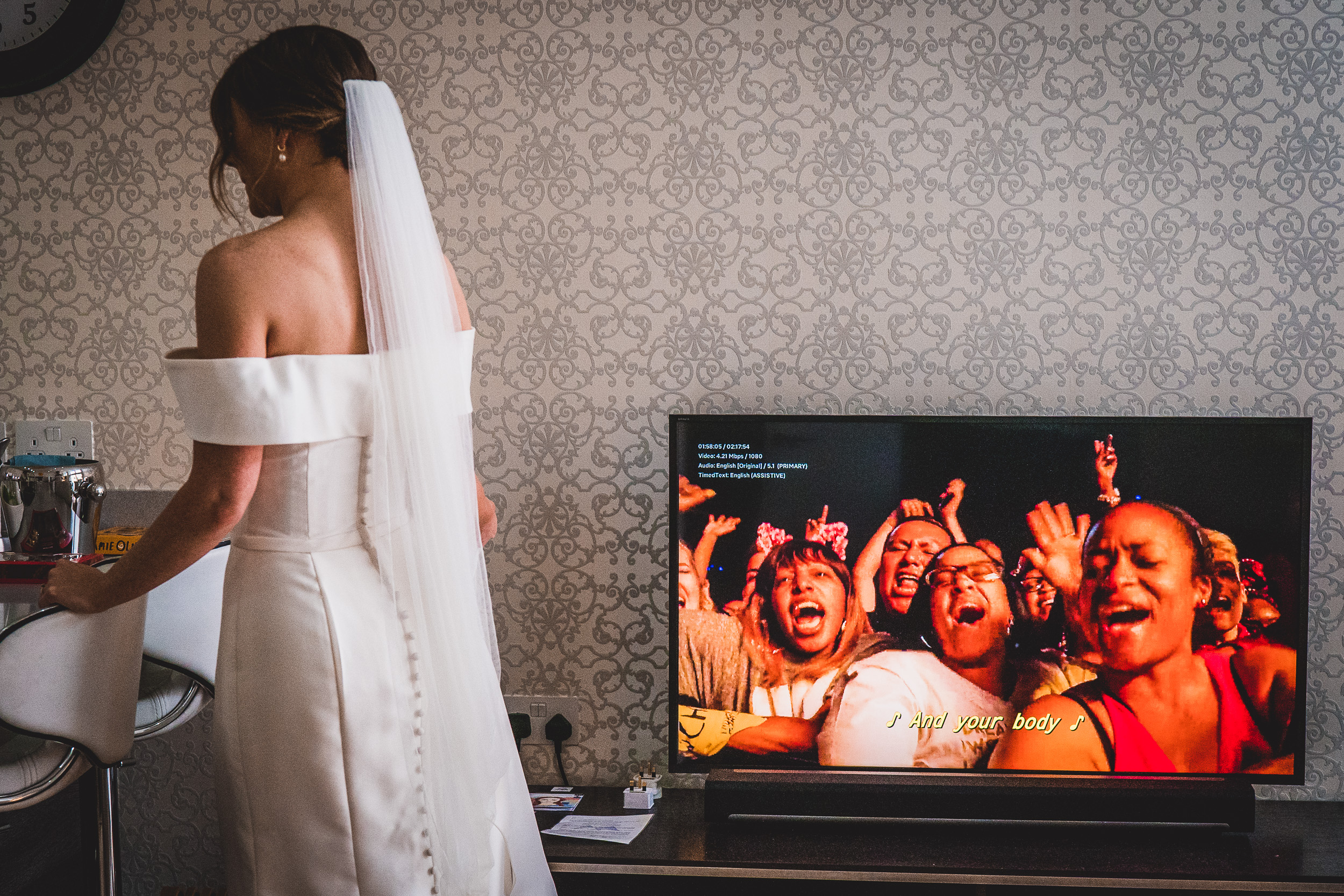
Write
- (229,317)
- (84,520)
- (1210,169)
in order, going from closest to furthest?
1. (229,317)
2. (84,520)
3. (1210,169)

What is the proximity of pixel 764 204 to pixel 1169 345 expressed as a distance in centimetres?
90

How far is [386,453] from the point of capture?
125 cm

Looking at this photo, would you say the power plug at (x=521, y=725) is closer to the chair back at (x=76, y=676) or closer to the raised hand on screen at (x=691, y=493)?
the raised hand on screen at (x=691, y=493)

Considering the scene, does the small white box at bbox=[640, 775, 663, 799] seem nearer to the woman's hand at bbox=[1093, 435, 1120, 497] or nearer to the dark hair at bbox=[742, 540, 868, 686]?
the dark hair at bbox=[742, 540, 868, 686]

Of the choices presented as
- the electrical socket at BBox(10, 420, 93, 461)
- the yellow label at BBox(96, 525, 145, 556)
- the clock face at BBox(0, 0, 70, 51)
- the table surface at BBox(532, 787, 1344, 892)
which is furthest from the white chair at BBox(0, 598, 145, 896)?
the clock face at BBox(0, 0, 70, 51)

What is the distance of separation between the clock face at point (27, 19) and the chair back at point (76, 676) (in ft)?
4.94

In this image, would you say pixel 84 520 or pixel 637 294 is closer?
pixel 84 520

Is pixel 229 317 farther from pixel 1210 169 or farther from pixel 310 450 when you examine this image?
pixel 1210 169

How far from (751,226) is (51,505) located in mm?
1471

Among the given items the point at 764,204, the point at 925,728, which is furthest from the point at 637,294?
the point at 925,728

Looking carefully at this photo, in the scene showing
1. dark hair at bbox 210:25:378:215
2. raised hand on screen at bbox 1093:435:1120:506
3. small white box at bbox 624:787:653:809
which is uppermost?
dark hair at bbox 210:25:378:215

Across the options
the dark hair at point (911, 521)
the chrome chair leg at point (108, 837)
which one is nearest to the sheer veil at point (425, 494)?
the chrome chair leg at point (108, 837)

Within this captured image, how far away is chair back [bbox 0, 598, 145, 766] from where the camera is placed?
129 cm

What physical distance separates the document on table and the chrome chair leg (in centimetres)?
72
